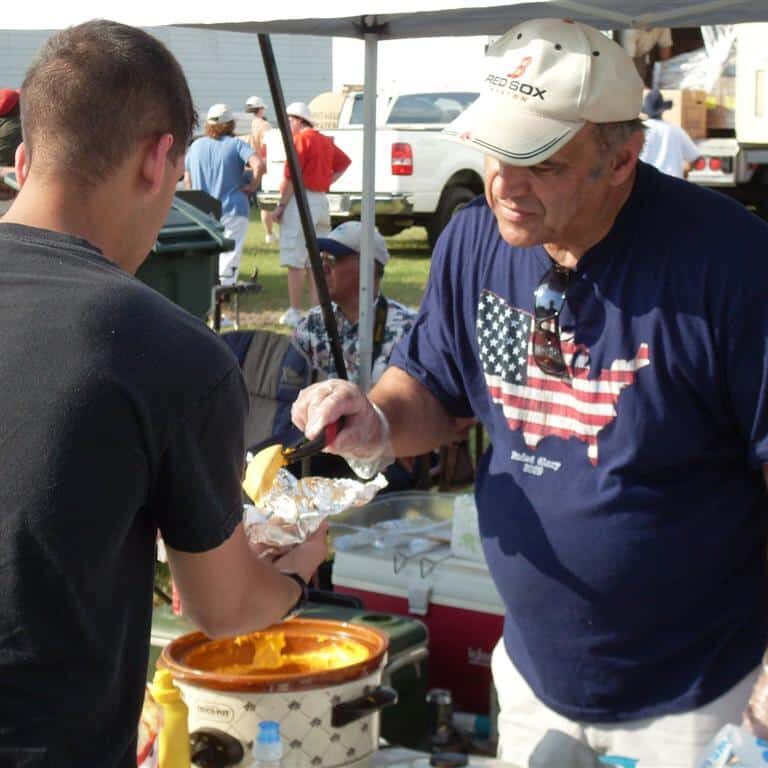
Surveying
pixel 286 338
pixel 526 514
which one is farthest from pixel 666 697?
pixel 286 338

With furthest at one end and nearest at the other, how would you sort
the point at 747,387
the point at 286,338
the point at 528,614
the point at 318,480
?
the point at 286,338
the point at 318,480
the point at 528,614
the point at 747,387

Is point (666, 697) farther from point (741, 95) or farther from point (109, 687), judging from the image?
point (741, 95)

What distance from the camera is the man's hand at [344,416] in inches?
97.3

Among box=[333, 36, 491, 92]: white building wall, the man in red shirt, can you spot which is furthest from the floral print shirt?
box=[333, 36, 491, 92]: white building wall

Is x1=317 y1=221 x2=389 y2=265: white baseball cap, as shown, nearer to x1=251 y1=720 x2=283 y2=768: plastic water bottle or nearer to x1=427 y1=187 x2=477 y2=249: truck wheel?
x1=251 y1=720 x2=283 y2=768: plastic water bottle

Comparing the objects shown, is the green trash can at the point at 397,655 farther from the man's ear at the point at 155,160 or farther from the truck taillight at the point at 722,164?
the truck taillight at the point at 722,164

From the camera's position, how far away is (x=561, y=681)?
244cm

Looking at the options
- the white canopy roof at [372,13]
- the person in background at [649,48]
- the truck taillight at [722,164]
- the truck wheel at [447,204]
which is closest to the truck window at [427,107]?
the truck wheel at [447,204]

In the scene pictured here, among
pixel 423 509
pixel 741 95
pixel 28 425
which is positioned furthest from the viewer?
pixel 741 95

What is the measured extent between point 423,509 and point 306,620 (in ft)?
5.53

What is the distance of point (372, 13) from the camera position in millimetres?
3041

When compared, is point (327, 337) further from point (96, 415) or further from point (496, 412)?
point (96, 415)

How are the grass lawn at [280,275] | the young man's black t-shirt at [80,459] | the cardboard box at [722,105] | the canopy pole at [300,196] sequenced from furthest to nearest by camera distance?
1. the cardboard box at [722,105]
2. the grass lawn at [280,275]
3. the canopy pole at [300,196]
4. the young man's black t-shirt at [80,459]

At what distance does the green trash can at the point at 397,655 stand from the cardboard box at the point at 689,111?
1043cm
